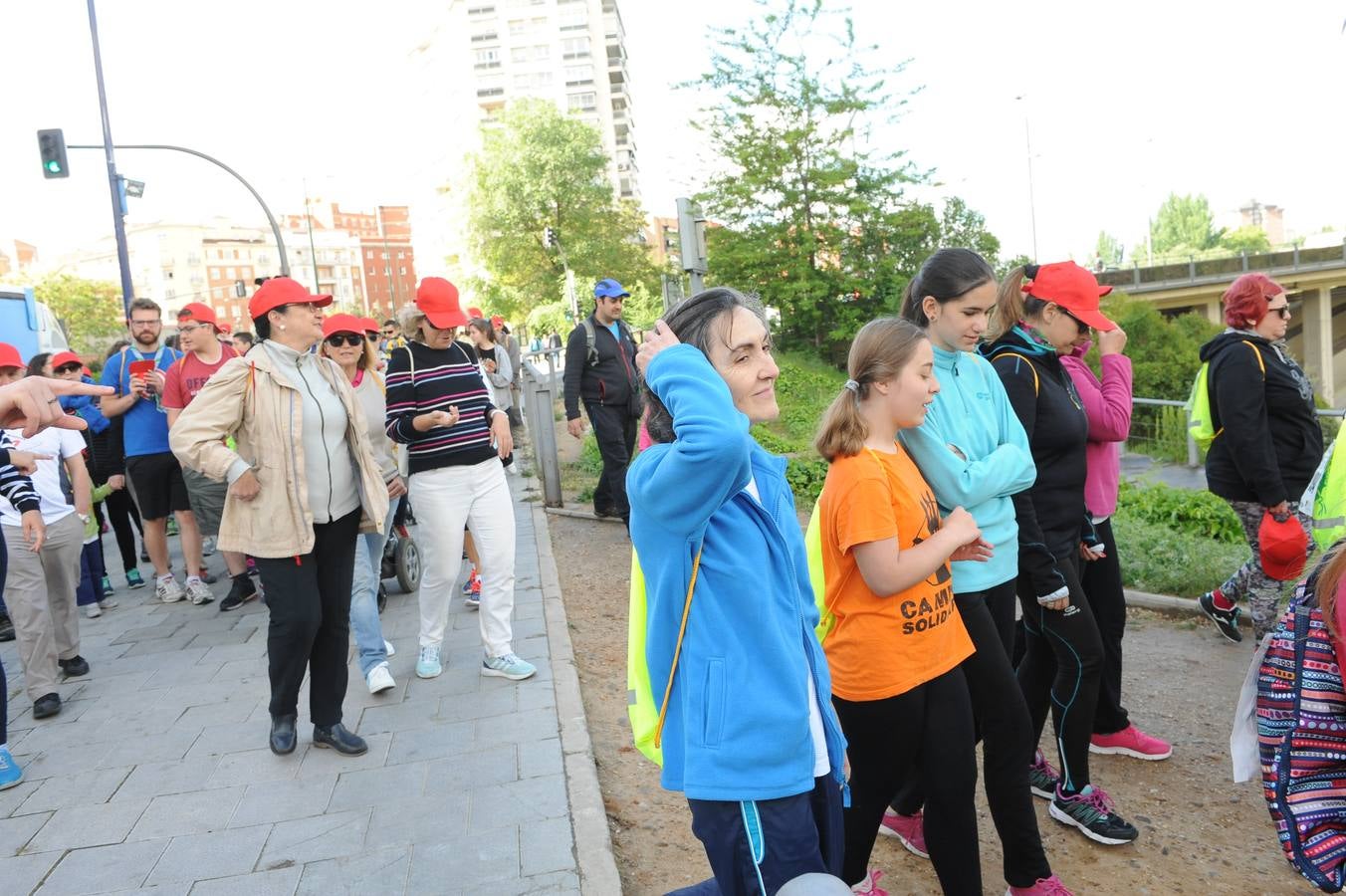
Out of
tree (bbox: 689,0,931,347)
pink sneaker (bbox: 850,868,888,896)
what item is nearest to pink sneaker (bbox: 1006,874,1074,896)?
pink sneaker (bbox: 850,868,888,896)

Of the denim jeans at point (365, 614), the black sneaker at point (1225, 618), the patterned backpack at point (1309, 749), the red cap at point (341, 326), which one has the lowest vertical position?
the black sneaker at point (1225, 618)

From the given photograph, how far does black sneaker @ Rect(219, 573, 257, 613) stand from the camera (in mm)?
7484

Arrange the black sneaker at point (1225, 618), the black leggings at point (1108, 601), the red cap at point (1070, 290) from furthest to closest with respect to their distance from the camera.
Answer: the black sneaker at point (1225, 618), the black leggings at point (1108, 601), the red cap at point (1070, 290)

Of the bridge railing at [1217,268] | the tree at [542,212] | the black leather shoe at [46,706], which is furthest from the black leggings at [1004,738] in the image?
the bridge railing at [1217,268]

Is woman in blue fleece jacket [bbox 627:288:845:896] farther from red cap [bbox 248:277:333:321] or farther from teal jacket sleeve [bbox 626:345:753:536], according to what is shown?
red cap [bbox 248:277:333:321]

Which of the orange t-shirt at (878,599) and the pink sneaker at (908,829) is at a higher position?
A: the orange t-shirt at (878,599)

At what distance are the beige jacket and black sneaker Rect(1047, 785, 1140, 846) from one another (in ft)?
10.6

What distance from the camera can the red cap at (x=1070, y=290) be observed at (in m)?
3.62

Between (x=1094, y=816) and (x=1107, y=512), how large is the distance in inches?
45.5

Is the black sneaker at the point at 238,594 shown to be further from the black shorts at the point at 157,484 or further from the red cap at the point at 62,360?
the red cap at the point at 62,360

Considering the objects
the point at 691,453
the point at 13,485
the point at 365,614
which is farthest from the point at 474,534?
the point at 691,453

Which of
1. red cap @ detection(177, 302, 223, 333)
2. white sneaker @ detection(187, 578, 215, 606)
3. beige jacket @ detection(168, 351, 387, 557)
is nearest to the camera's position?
beige jacket @ detection(168, 351, 387, 557)

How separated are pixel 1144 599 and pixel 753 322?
5137 millimetres

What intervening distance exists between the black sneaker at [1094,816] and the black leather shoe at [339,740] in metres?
2.97
